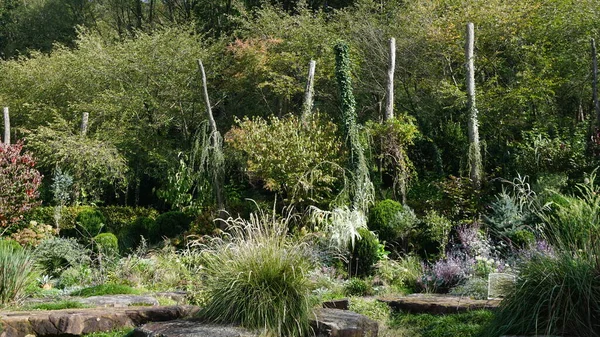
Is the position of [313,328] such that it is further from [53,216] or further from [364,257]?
[53,216]

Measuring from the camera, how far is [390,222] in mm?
12438

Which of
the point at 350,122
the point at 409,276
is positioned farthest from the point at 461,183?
the point at 409,276

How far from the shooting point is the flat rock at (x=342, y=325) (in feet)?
19.7

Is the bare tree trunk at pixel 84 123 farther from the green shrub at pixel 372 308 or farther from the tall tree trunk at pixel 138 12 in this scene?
the green shrub at pixel 372 308

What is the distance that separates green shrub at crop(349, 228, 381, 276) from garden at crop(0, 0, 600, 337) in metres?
0.02

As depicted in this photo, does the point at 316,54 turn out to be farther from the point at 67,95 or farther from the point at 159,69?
the point at 67,95

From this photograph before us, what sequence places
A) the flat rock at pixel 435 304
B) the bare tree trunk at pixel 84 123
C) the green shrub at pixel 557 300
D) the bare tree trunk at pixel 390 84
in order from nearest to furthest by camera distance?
the green shrub at pixel 557 300
the flat rock at pixel 435 304
the bare tree trunk at pixel 390 84
the bare tree trunk at pixel 84 123

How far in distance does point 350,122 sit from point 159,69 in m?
8.98

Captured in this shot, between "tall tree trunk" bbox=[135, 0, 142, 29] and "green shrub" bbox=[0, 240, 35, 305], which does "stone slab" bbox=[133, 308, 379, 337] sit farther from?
"tall tree trunk" bbox=[135, 0, 142, 29]

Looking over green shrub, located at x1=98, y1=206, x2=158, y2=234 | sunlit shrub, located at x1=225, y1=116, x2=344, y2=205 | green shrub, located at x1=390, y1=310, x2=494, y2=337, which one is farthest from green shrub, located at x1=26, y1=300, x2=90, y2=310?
green shrub, located at x1=98, y1=206, x2=158, y2=234

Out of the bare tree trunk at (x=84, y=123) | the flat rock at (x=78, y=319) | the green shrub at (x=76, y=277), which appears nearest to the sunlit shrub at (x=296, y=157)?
the green shrub at (x=76, y=277)

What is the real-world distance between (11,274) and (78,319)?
148 centimetres

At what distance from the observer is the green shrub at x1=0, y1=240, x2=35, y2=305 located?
25.2 feet

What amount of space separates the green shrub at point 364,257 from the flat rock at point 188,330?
16.8ft
